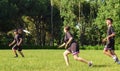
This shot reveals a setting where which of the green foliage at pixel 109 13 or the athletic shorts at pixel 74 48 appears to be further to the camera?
the green foliage at pixel 109 13

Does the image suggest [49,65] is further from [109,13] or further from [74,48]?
[109,13]

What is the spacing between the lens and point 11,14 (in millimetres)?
70250

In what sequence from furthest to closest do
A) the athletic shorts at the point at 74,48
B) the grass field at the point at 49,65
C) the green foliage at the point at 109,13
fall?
the green foliage at the point at 109,13
the athletic shorts at the point at 74,48
the grass field at the point at 49,65

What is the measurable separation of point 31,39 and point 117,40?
2563cm

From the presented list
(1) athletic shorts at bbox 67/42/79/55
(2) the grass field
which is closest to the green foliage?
(2) the grass field

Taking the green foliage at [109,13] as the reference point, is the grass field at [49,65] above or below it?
below

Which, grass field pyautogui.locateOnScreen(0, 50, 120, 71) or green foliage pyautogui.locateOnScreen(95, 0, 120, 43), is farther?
green foliage pyautogui.locateOnScreen(95, 0, 120, 43)

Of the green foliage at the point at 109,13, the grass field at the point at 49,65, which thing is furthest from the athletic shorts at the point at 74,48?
the green foliage at the point at 109,13

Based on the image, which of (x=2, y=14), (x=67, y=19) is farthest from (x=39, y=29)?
(x=2, y=14)

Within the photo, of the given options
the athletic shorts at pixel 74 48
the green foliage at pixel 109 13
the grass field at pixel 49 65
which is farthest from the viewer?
the green foliage at pixel 109 13

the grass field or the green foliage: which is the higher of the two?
the green foliage

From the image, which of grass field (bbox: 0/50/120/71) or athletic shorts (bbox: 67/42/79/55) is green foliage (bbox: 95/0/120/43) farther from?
athletic shorts (bbox: 67/42/79/55)

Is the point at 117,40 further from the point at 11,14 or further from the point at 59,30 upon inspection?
the point at 11,14

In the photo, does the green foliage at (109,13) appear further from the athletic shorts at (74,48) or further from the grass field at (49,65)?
the athletic shorts at (74,48)
